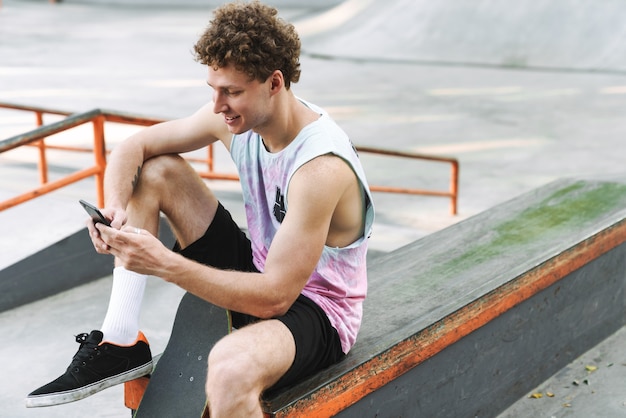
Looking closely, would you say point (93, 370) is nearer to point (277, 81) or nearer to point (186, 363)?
point (186, 363)

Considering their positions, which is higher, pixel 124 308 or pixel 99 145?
pixel 124 308

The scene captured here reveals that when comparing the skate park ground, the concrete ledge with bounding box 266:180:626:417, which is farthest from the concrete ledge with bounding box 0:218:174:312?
the concrete ledge with bounding box 266:180:626:417

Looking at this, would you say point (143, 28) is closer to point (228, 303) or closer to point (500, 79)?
point (500, 79)

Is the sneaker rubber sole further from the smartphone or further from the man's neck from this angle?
the man's neck

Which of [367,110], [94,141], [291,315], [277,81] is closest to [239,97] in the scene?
[277,81]

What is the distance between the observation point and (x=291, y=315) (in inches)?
113

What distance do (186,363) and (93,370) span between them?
29 cm

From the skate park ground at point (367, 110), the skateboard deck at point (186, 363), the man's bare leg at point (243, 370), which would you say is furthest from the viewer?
the skate park ground at point (367, 110)

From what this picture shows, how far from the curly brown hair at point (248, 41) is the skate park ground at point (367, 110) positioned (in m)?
1.95

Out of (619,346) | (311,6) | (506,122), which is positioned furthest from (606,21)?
(619,346)

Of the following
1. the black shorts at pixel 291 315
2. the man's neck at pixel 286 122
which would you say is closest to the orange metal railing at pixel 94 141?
the black shorts at pixel 291 315

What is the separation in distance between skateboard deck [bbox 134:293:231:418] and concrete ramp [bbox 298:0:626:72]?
12021 mm

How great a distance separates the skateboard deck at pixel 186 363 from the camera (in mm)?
2980

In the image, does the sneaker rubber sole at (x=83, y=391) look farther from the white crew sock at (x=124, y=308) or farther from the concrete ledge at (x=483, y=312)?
the concrete ledge at (x=483, y=312)
